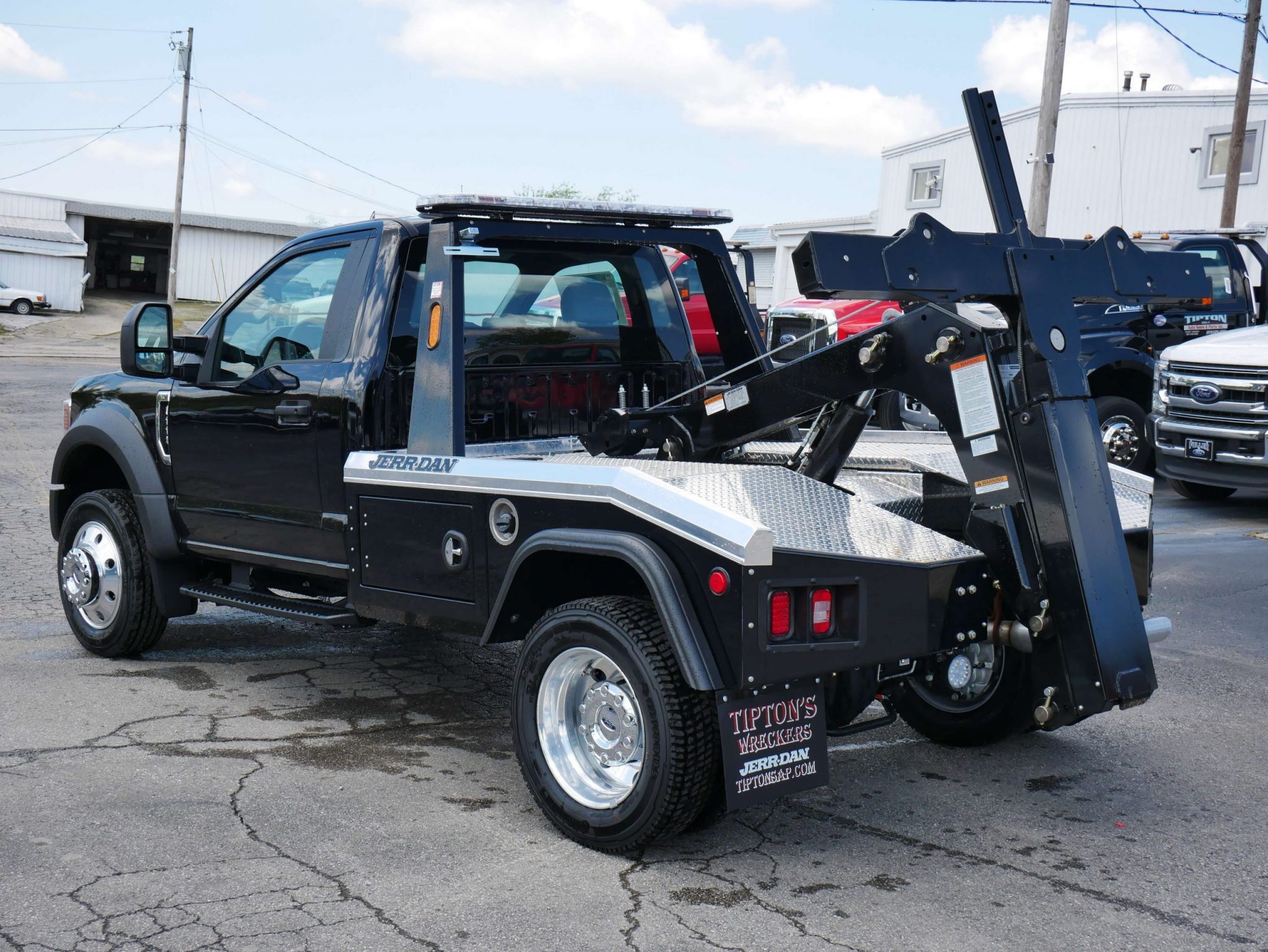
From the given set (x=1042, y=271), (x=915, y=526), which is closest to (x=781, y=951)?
(x=915, y=526)

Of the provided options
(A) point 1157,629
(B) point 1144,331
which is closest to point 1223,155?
(B) point 1144,331

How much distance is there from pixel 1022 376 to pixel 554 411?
221 cm

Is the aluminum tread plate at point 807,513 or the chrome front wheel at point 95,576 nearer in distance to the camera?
the aluminum tread plate at point 807,513

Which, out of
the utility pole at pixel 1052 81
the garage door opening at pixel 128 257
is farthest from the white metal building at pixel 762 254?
the garage door opening at pixel 128 257

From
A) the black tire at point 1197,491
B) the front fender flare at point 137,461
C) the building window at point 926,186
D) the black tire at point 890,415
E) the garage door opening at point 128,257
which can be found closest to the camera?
the front fender flare at point 137,461

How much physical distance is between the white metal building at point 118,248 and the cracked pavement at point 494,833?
42.2 metres

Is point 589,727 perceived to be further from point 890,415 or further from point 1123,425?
point 1123,425

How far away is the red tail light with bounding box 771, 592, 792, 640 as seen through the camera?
3.65m

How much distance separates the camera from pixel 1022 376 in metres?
3.88

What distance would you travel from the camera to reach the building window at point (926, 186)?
3103 cm

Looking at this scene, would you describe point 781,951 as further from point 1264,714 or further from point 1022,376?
point 1264,714

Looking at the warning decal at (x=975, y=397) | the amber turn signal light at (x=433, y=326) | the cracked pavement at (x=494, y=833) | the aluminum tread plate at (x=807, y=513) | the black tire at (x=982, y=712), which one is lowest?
the cracked pavement at (x=494, y=833)

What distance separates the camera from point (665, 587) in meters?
3.74

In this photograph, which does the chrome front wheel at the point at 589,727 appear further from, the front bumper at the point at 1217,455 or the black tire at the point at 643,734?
the front bumper at the point at 1217,455
